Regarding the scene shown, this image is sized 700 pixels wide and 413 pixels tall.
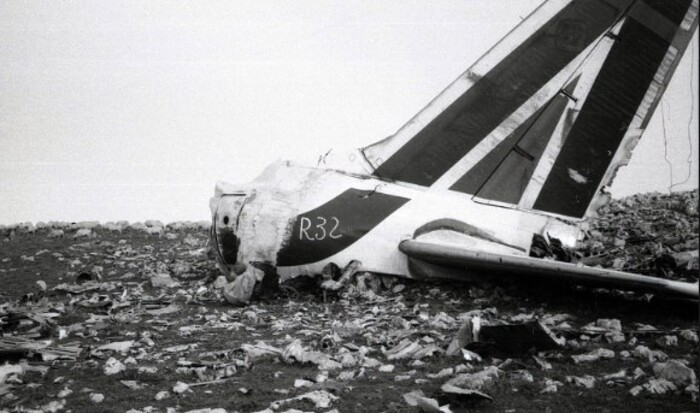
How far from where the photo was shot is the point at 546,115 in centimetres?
580

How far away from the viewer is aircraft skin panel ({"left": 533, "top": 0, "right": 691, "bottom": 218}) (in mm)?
5398

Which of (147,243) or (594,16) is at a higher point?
(594,16)

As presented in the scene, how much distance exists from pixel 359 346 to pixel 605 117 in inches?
142

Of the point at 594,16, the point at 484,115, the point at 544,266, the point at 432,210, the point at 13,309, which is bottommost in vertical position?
the point at 13,309

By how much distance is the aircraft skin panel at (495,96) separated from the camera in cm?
576

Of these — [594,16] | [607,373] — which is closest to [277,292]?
[607,373]

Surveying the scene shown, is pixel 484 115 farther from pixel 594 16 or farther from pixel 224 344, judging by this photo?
pixel 224 344

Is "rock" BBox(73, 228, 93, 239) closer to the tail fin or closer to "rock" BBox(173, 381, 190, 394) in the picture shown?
the tail fin

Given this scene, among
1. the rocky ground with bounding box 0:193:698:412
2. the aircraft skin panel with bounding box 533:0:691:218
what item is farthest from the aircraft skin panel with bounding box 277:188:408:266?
the aircraft skin panel with bounding box 533:0:691:218

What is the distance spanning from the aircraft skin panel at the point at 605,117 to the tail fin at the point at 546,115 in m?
0.01

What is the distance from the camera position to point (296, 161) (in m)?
6.33

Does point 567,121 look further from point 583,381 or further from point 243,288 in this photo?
point 243,288

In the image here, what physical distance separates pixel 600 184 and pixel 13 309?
6.05m

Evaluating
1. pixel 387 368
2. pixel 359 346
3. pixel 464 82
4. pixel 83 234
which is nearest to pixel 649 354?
pixel 387 368
